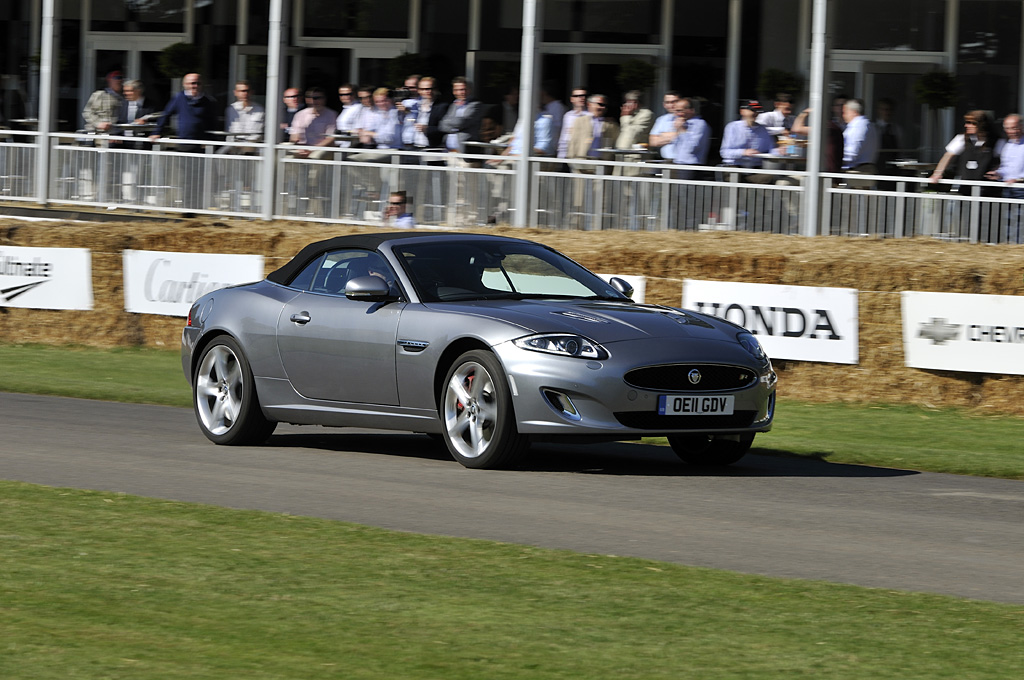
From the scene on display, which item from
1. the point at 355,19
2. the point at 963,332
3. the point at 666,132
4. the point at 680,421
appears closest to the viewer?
the point at 680,421

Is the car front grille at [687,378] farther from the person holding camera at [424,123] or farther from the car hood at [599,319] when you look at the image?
the person holding camera at [424,123]

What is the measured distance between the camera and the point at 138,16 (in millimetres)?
33375

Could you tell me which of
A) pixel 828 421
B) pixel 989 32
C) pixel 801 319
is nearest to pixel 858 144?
pixel 801 319

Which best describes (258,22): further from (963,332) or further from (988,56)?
(963,332)

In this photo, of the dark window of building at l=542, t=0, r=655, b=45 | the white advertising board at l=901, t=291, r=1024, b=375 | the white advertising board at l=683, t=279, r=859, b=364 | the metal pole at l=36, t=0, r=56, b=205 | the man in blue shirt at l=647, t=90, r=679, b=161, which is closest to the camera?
the white advertising board at l=901, t=291, r=1024, b=375

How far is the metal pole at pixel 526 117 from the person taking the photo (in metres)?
21.9

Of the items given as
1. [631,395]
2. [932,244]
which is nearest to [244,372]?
[631,395]

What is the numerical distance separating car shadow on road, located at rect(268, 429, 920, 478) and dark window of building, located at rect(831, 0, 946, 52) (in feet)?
49.8

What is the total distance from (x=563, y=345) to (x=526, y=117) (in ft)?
38.8

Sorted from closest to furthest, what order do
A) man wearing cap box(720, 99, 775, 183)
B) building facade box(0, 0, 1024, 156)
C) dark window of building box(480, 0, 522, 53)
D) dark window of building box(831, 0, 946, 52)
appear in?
man wearing cap box(720, 99, 775, 183)
building facade box(0, 0, 1024, 156)
dark window of building box(831, 0, 946, 52)
dark window of building box(480, 0, 522, 53)

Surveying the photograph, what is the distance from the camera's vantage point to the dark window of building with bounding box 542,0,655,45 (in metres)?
28.3

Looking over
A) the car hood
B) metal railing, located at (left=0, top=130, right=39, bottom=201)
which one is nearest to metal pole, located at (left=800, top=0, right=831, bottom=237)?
the car hood

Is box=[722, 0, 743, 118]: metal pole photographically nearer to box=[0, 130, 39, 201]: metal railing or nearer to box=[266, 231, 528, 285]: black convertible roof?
box=[0, 130, 39, 201]: metal railing

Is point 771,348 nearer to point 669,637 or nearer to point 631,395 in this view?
point 631,395
